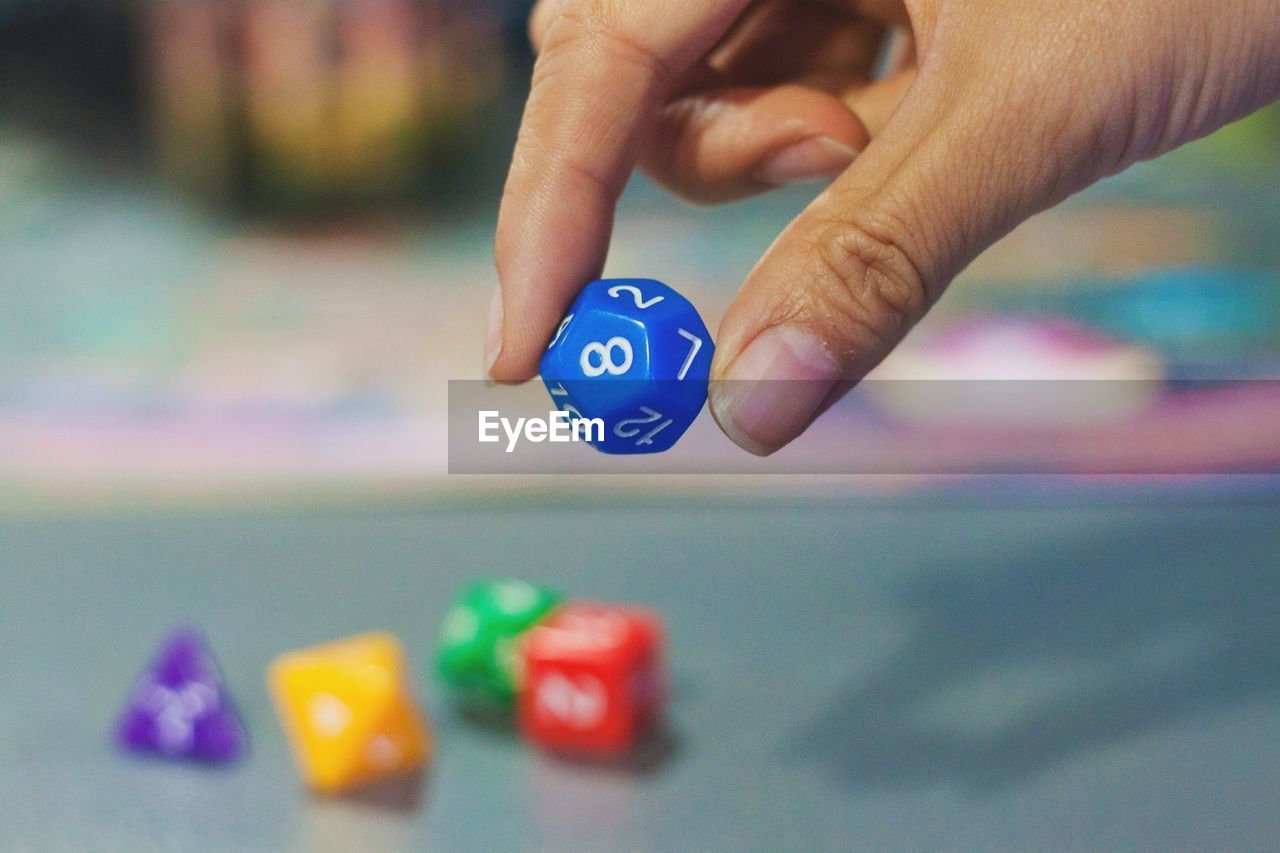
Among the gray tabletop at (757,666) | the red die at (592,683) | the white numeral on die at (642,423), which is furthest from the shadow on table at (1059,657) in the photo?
the white numeral on die at (642,423)

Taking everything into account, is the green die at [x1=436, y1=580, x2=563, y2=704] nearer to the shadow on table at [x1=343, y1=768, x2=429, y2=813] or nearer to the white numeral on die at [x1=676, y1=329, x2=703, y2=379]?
the shadow on table at [x1=343, y1=768, x2=429, y2=813]

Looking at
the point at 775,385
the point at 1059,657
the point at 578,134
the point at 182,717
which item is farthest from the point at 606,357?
the point at 1059,657

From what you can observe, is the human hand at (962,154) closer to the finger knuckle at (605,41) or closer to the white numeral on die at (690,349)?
the white numeral on die at (690,349)

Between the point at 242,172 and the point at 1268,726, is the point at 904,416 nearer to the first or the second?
the point at 1268,726

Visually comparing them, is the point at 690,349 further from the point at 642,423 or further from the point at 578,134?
the point at 578,134

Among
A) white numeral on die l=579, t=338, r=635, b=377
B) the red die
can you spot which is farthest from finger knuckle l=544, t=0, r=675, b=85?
the red die

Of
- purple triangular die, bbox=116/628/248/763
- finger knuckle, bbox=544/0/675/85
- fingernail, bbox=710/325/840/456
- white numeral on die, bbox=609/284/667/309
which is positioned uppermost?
finger knuckle, bbox=544/0/675/85
